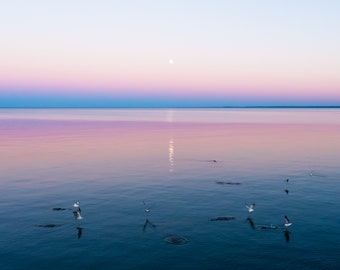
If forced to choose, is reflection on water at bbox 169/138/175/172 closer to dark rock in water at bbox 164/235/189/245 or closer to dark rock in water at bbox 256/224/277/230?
dark rock in water at bbox 256/224/277/230

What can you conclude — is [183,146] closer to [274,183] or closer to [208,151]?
[208,151]

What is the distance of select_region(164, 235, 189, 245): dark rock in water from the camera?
96.8ft

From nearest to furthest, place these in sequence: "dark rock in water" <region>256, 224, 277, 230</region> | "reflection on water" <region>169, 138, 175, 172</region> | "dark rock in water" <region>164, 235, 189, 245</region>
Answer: "dark rock in water" <region>164, 235, 189, 245</region>
"dark rock in water" <region>256, 224, 277, 230</region>
"reflection on water" <region>169, 138, 175, 172</region>

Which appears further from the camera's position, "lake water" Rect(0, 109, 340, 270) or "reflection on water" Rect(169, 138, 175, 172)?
"reflection on water" Rect(169, 138, 175, 172)

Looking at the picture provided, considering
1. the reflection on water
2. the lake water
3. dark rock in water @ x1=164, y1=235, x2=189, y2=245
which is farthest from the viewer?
the reflection on water

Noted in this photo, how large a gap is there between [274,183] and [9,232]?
1349 inches

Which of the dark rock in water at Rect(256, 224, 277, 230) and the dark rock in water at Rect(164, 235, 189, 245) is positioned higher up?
the dark rock in water at Rect(256, 224, 277, 230)

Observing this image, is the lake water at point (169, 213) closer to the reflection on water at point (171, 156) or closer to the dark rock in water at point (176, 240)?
the dark rock in water at point (176, 240)

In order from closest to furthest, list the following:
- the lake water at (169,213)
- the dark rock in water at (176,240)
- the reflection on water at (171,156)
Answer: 1. the lake water at (169,213)
2. the dark rock in water at (176,240)
3. the reflection on water at (171,156)

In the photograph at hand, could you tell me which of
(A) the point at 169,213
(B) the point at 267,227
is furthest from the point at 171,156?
Answer: (B) the point at 267,227

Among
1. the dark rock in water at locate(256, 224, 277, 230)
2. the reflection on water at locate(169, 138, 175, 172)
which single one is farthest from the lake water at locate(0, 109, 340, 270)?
the reflection on water at locate(169, 138, 175, 172)

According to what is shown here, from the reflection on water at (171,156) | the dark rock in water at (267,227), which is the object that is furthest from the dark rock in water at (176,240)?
the reflection on water at (171,156)

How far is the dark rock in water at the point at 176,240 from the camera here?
96.8 ft

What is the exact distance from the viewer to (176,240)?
2995cm
